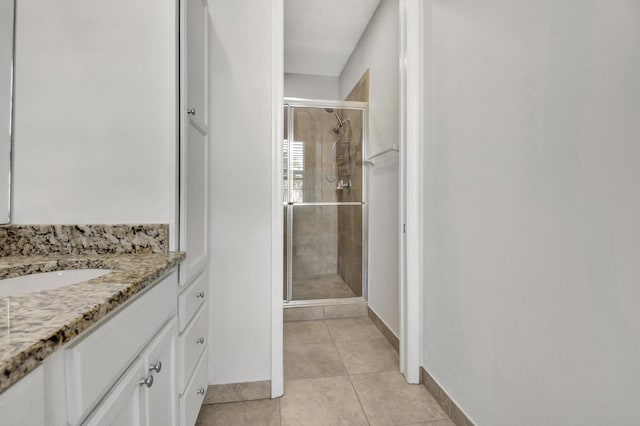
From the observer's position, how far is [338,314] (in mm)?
2717

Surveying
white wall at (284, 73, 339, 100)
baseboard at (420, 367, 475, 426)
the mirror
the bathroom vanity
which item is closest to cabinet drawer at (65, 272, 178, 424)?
the bathroom vanity

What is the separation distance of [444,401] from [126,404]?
4.68 feet

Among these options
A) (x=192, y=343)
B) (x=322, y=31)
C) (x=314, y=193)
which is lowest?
(x=192, y=343)

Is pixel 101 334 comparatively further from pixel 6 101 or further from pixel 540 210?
pixel 540 210

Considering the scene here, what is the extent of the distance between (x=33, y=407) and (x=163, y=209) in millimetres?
738

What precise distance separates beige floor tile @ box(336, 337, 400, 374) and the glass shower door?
66 centimetres

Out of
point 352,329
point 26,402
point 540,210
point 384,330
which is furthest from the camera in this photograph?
point 352,329

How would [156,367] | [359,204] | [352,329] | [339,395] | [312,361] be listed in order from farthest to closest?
[359,204]
[352,329]
[312,361]
[339,395]
[156,367]

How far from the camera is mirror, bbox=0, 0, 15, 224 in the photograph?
3.18ft

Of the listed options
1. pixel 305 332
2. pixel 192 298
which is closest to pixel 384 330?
pixel 305 332

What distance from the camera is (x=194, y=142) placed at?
49.8 inches

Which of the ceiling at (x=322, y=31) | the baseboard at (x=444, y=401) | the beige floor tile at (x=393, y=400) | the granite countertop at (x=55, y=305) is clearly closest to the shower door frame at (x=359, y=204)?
the ceiling at (x=322, y=31)

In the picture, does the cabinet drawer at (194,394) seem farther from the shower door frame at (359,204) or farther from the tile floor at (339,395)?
the shower door frame at (359,204)

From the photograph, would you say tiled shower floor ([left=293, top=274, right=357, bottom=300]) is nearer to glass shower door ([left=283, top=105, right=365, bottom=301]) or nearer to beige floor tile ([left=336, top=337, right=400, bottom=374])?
glass shower door ([left=283, top=105, right=365, bottom=301])
